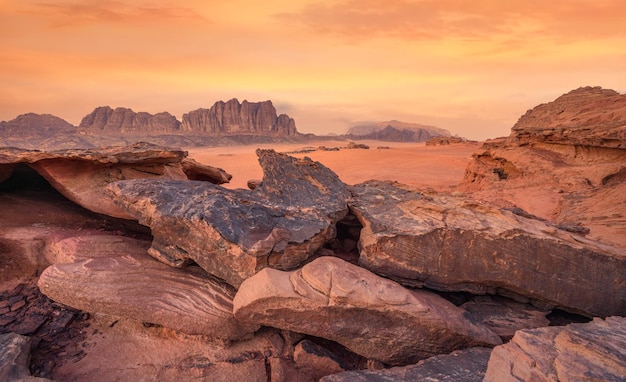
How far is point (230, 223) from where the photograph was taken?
16.8ft

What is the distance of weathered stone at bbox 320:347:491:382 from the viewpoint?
4.06 meters

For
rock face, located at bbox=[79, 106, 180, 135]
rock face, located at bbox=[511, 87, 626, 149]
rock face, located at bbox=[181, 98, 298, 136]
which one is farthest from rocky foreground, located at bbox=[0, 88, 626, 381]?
rock face, located at bbox=[79, 106, 180, 135]

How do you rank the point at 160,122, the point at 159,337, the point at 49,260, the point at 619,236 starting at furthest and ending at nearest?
the point at 160,122
the point at 619,236
the point at 49,260
the point at 159,337

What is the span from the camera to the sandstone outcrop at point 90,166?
19.7ft

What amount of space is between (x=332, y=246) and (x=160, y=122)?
12264 cm

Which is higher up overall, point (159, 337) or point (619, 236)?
point (619, 236)

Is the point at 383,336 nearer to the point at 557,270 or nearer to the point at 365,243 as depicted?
the point at 365,243

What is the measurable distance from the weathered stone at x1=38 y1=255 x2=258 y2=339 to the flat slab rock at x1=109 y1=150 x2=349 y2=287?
1.17 feet

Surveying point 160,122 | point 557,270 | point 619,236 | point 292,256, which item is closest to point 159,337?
point 292,256

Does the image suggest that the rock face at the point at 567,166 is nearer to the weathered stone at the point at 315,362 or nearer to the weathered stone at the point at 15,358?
the weathered stone at the point at 315,362

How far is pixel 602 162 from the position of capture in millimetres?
11500

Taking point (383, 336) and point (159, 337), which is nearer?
point (383, 336)

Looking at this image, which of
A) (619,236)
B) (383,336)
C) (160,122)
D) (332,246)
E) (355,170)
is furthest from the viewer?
(160,122)

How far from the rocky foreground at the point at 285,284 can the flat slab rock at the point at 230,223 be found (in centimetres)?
3
